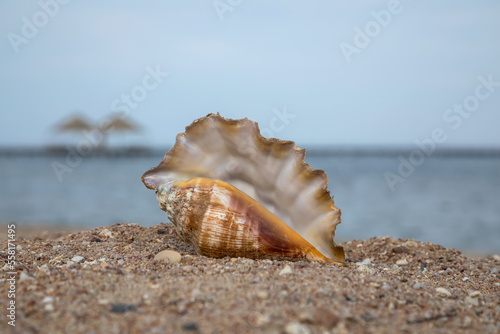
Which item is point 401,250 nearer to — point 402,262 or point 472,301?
point 402,262

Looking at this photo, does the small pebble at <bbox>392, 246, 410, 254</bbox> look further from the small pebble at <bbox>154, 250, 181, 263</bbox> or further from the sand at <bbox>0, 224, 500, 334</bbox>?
the small pebble at <bbox>154, 250, 181, 263</bbox>

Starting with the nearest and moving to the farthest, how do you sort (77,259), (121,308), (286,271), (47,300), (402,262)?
(121,308), (47,300), (286,271), (77,259), (402,262)

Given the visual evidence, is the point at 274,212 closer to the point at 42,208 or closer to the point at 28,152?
the point at 42,208

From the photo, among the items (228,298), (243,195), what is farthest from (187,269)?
(243,195)

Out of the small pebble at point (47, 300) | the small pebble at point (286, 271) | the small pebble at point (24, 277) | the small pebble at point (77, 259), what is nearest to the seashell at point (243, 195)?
the small pebble at point (286, 271)

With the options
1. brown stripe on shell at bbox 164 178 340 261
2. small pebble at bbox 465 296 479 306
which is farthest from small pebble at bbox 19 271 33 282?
small pebble at bbox 465 296 479 306

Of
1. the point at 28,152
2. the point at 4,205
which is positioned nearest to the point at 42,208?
the point at 4,205

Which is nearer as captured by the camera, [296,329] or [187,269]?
[296,329]
